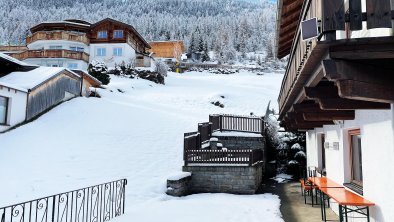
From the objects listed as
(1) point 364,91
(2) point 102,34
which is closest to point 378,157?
(1) point 364,91

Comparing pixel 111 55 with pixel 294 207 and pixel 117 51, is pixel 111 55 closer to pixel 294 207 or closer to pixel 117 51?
pixel 117 51

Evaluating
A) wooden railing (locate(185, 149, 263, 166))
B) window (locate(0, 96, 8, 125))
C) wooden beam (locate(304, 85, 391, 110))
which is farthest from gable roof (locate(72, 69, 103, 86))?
wooden beam (locate(304, 85, 391, 110))

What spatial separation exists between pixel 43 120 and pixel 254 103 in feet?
67.6

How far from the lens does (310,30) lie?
382 centimetres

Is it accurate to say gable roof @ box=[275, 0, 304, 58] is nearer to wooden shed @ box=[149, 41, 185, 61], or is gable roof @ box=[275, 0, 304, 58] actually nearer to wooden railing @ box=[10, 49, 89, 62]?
wooden railing @ box=[10, 49, 89, 62]

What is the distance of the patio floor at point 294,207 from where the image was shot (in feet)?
32.0

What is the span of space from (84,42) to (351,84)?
4382 centimetres

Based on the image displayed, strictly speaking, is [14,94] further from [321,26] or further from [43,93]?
[321,26]

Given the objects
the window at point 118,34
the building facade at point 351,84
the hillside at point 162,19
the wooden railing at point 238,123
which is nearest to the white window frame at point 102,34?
the window at point 118,34

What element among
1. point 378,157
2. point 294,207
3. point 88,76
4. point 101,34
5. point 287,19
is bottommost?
point 294,207

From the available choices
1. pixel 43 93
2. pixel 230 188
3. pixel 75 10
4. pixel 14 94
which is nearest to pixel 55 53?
pixel 43 93

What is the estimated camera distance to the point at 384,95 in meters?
4.62

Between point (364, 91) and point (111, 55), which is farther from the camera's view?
point (111, 55)

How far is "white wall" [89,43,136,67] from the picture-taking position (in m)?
43.2
